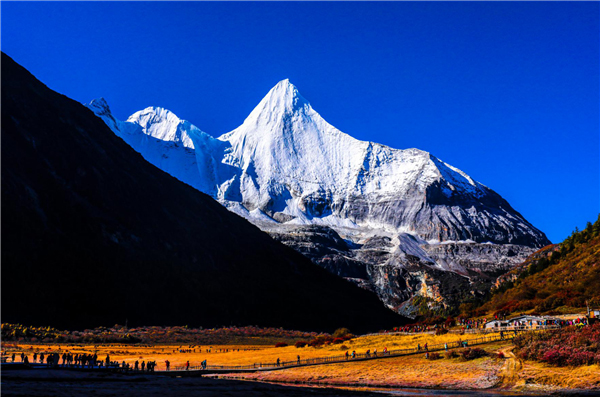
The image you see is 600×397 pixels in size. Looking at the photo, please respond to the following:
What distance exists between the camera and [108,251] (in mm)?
148750

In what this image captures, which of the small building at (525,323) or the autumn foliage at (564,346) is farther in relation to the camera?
the small building at (525,323)

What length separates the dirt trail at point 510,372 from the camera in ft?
136

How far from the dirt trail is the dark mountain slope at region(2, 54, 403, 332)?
9650 centimetres

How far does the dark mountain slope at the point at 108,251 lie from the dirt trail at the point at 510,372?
96.5 metres

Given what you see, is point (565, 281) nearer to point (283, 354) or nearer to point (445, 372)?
point (283, 354)

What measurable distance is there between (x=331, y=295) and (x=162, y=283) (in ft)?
203

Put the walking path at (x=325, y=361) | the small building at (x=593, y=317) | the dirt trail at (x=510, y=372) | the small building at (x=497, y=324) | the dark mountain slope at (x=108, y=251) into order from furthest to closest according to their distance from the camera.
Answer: the dark mountain slope at (x=108, y=251) < the small building at (x=497, y=324) < the walking path at (x=325, y=361) < the small building at (x=593, y=317) < the dirt trail at (x=510, y=372)

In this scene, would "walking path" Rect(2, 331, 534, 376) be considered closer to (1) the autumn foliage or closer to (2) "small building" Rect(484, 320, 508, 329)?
(1) the autumn foliage

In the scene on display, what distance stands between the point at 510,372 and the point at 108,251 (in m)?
125

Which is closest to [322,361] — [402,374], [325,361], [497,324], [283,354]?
[325,361]

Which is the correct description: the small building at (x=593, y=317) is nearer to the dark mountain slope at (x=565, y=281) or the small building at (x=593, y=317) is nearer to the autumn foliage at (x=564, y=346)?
the autumn foliage at (x=564, y=346)

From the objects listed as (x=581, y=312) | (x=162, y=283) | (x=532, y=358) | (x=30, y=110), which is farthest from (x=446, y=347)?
(x=30, y=110)

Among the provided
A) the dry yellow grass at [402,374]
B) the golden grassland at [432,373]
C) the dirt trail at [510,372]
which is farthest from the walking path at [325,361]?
the dirt trail at [510,372]

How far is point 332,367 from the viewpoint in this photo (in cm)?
5334
